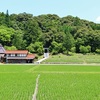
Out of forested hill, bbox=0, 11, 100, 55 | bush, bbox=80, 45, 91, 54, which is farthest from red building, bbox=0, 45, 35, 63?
bush, bbox=80, 45, 91, 54

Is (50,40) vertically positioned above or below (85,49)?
above

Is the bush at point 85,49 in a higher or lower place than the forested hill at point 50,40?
lower

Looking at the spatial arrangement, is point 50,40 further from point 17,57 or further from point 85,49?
point 17,57

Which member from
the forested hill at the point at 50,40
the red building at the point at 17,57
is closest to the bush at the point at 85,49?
the forested hill at the point at 50,40

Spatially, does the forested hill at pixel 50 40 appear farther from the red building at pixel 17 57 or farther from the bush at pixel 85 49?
the red building at pixel 17 57

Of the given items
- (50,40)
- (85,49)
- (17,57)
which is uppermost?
(50,40)

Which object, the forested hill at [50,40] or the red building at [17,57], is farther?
the forested hill at [50,40]

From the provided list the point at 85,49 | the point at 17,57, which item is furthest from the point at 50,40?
the point at 17,57

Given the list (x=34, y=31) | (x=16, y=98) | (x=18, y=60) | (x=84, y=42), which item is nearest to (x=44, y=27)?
(x=34, y=31)

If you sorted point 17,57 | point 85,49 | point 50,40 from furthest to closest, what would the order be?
point 50,40, point 85,49, point 17,57

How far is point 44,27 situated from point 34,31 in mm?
13375

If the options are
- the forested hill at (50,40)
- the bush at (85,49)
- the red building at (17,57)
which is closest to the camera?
the red building at (17,57)

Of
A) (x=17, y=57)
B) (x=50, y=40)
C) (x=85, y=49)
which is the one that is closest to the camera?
(x=17, y=57)

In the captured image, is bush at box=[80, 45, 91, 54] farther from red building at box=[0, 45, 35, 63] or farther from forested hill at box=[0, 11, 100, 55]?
red building at box=[0, 45, 35, 63]
